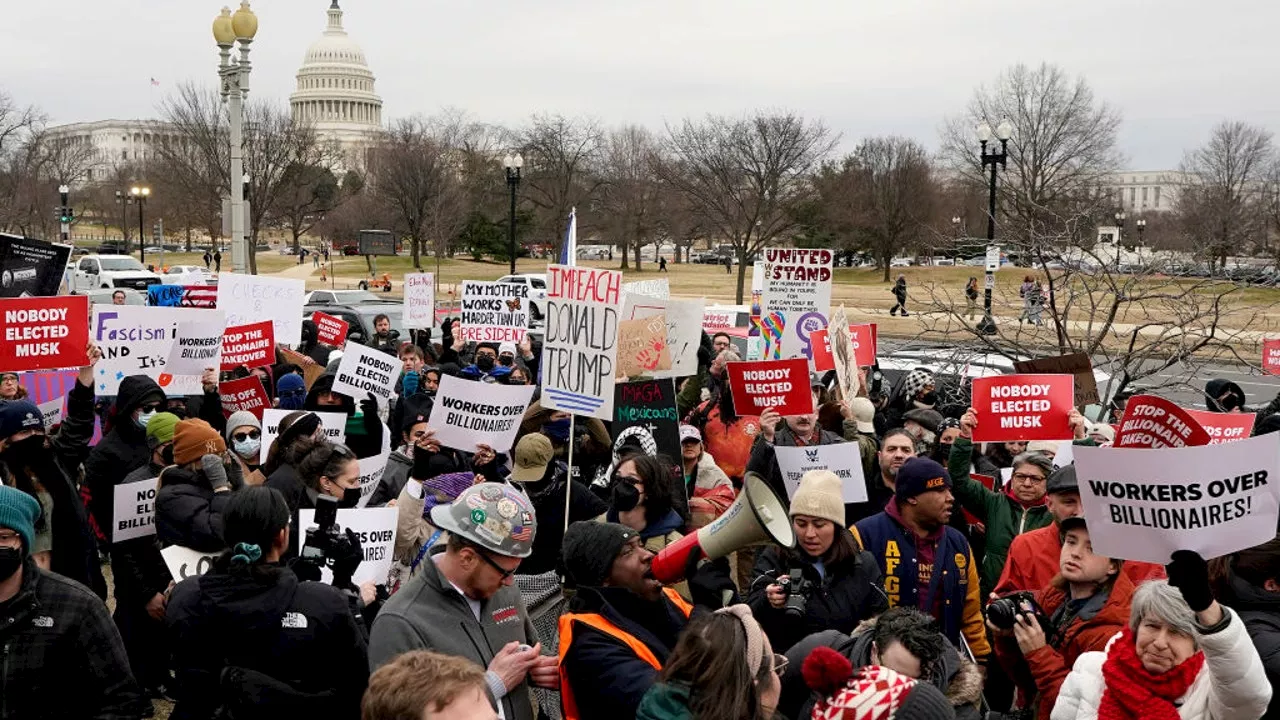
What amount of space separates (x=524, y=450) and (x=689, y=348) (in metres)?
5.53

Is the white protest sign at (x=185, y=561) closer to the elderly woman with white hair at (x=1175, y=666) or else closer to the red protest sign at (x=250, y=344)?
the elderly woman with white hair at (x=1175, y=666)

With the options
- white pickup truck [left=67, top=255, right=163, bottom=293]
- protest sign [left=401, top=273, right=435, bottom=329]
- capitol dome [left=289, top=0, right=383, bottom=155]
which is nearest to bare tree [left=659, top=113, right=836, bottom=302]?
white pickup truck [left=67, top=255, right=163, bottom=293]

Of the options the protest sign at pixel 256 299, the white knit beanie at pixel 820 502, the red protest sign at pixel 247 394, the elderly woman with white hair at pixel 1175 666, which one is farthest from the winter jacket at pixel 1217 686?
the protest sign at pixel 256 299

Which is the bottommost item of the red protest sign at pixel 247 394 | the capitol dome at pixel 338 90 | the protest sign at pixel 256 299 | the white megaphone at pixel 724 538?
the red protest sign at pixel 247 394

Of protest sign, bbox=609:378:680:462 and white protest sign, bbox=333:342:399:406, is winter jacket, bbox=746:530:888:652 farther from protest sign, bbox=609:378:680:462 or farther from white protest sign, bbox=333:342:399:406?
white protest sign, bbox=333:342:399:406

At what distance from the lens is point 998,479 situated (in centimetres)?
795

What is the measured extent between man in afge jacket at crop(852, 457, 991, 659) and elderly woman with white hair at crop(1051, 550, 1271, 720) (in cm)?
Answer: 141

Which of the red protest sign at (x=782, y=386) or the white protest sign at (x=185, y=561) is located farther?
the red protest sign at (x=782, y=386)

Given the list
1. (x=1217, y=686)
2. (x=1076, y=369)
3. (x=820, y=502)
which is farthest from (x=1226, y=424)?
(x=1217, y=686)

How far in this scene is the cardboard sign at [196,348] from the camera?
935 centimetres

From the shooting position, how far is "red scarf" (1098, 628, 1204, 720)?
3684 mm

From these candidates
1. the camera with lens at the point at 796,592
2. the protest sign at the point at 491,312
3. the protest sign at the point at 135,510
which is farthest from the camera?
the protest sign at the point at 491,312

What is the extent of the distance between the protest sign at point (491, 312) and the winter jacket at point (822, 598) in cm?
970

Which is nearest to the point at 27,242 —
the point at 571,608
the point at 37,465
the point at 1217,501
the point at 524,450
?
the point at 37,465
